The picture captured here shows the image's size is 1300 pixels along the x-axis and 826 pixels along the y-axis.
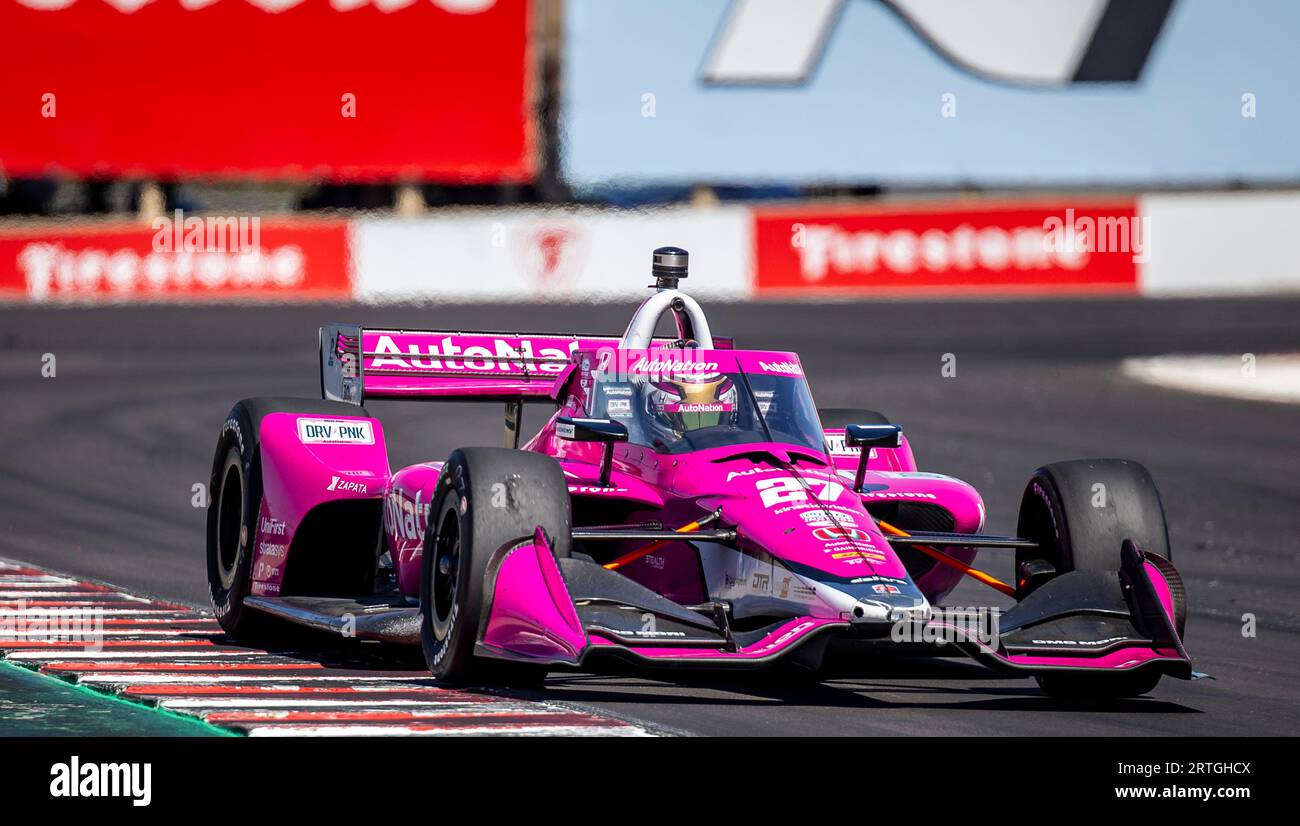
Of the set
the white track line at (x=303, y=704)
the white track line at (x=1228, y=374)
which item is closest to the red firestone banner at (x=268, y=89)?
the white track line at (x=1228, y=374)

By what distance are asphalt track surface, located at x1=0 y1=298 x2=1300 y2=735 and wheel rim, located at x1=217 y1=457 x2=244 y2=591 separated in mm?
1022

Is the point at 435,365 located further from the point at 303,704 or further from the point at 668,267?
the point at 303,704

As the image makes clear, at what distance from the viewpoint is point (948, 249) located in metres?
26.7

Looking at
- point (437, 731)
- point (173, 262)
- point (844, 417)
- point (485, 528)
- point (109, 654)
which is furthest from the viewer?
point (173, 262)

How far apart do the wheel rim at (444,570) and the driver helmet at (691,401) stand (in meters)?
1.02

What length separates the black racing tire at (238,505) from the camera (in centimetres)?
1012

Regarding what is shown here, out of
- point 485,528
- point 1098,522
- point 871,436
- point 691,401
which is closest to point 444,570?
point 485,528

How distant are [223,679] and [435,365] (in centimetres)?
278

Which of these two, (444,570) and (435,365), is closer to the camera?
(444,570)

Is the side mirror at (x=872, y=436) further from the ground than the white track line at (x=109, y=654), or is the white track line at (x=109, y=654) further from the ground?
the side mirror at (x=872, y=436)

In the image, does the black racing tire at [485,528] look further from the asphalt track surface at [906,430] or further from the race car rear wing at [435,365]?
the race car rear wing at [435,365]

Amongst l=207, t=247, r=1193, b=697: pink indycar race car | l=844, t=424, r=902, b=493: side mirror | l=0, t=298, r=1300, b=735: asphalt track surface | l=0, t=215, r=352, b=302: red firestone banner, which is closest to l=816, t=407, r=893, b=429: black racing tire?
l=207, t=247, r=1193, b=697: pink indycar race car

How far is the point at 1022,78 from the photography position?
2947cm

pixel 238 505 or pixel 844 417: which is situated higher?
pixel 844 417
